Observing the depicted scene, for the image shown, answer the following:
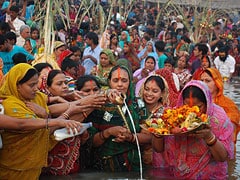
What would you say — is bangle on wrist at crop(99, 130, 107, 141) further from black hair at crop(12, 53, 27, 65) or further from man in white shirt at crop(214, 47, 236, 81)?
man in white shirt at crop(214, 47, 236, 81)

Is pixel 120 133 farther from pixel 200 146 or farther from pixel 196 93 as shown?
pixel 196 93

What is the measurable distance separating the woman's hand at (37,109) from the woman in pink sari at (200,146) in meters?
1.11

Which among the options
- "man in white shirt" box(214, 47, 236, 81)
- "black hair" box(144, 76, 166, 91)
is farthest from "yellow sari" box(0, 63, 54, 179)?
"man in white shirt" box(214, 47, 236, 81)

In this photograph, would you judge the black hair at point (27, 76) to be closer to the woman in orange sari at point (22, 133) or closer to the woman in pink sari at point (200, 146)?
the woman in orange sari at point (22, 133)

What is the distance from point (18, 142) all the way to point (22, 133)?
0.10 metres

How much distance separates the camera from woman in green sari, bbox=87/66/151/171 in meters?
5.70

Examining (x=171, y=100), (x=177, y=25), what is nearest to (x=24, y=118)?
(x=171, y=100)

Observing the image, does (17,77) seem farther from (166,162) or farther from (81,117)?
(166,162)

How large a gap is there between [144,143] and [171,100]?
5.35 ft

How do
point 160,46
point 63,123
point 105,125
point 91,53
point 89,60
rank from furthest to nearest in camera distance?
point 160,46, point 91,53, point 89,60, point 105,125, point 63,123

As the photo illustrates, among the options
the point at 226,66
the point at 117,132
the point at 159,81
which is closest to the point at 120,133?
the point at 117,132

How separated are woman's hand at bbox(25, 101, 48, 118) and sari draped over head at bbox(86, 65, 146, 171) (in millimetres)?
789

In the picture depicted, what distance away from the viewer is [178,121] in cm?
499

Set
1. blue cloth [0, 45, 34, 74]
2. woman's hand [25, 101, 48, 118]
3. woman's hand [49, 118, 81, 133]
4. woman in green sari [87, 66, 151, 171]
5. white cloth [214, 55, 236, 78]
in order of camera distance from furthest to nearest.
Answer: white cloth [214, 55, 236, 78] → blue cloth [0, 45, 34, 74] → woman in green sari [87, 66, 151, 171] → woman's hand [25, 101, 48, 118] → woman's hand [49, 118, 81, 133]
